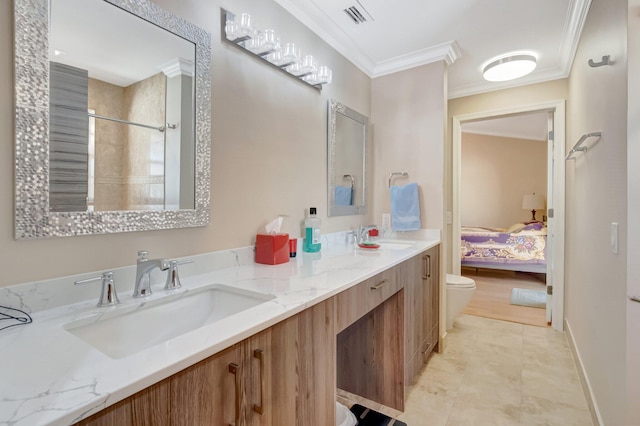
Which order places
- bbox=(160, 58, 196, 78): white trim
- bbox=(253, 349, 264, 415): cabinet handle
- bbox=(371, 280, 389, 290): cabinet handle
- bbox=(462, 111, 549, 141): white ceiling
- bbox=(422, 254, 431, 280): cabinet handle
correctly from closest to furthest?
bbox=(253, 349, 264, 415): cabinet handle < bbox=(160, 58, 196, 78): white trim < bbox=(371, 280, 389, 290): cabinet handle < bbox=(422, 254, 431, 280): cabinet handle < bbox=(462, 111, 549, 141): white ceiling

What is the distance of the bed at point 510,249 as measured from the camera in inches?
171

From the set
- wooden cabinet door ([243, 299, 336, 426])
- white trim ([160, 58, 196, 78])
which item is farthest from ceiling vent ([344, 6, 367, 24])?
wooden cabinet door ([243, 299, 336, 426])

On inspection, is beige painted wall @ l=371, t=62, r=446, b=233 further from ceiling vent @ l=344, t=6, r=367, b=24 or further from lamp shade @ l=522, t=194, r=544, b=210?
lamp shade @ l=522, t=194, r=544, b=210

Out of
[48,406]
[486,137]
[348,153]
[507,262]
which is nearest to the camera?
[48,406]

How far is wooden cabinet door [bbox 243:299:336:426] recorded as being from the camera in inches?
30.8

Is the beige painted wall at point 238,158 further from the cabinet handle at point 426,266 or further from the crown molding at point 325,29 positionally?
the cabinet handle at point 426,266

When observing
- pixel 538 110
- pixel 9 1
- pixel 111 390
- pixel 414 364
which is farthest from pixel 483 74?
pixel 111 390

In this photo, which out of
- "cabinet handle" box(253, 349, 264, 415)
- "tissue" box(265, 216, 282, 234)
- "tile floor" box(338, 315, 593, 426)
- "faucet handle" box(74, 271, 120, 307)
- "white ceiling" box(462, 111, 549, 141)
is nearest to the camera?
"cabinet handle" box(253, 349, 264, 415)

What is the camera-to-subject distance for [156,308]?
0.98 metres

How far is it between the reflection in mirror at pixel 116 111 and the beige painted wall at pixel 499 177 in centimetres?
646

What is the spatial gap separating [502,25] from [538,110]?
45.3 inches

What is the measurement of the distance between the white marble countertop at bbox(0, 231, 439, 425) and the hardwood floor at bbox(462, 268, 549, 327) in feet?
8.32

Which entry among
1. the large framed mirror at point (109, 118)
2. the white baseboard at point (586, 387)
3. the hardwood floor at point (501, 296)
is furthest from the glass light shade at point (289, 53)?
the hardwood floor at point (501, 296)

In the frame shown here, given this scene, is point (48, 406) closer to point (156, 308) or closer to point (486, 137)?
point (156, 308)
